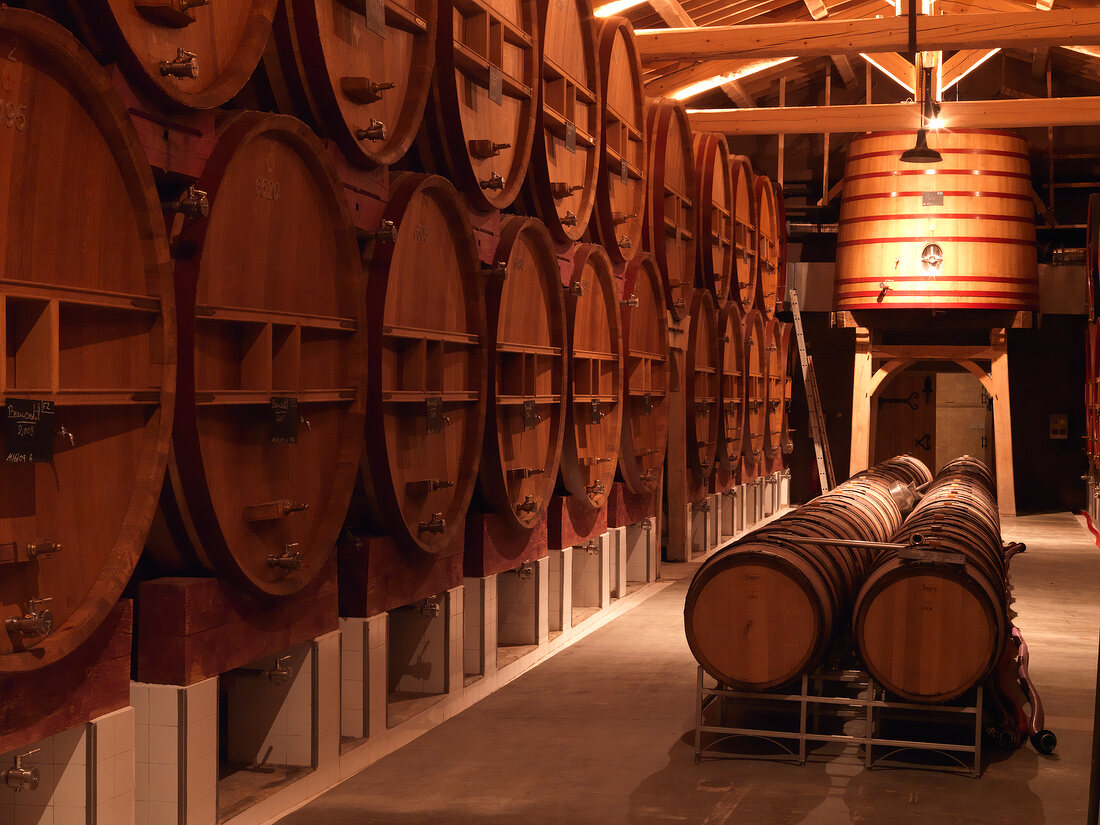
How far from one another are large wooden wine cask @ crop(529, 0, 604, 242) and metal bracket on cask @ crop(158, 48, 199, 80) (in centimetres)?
328

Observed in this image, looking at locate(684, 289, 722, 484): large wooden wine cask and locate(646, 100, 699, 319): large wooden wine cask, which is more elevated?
locate(646, 100, 699, 319): large wooden wine cask

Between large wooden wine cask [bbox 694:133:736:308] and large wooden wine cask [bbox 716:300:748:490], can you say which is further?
large wooden wine cask [bbox 716:300:748:490]

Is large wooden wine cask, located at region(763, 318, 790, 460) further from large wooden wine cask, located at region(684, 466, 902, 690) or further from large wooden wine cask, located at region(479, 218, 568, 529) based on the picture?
large wooden wine cask, located at region(684, 466, 902, 690)

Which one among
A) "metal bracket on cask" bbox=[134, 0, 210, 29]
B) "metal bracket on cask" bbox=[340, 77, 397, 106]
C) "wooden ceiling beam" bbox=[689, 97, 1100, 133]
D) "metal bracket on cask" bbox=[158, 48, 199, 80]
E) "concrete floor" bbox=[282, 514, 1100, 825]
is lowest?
"concrete floor" bbox=[282, 514, 1100, 825]

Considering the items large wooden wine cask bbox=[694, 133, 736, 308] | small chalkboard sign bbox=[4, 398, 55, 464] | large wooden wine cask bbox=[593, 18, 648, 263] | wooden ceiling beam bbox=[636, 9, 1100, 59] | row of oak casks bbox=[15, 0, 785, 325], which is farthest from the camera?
large wooden wine cask bbox=[694, 133, 736, 308]

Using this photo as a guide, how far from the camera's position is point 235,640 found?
3.85 meters

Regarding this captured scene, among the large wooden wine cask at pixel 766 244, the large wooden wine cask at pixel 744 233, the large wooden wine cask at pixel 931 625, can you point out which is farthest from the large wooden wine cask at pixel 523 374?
the large wooden wine cask at pixel 766 244

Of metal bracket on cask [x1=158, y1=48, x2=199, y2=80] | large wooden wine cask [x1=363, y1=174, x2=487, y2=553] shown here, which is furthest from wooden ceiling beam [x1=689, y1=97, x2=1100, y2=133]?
metal bracket on cask [x1=158, y1=48, x2=199, y2=80]

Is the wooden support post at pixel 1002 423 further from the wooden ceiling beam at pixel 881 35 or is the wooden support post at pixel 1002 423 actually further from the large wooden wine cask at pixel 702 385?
the large wooden wine cask at pixel 702 385

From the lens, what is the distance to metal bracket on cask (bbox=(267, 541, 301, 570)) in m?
3.98

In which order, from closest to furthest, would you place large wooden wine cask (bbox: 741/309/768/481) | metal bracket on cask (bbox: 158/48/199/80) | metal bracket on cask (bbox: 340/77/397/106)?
metal bracket on cask (bbox: 158/48/199/80) → metal bracket on cask (bbox: 340/77/397/106) → large wooden wine cask (bbox: 741/309/768/481)

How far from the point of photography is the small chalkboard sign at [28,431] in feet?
8.99

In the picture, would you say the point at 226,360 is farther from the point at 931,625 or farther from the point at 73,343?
the point at 931,625

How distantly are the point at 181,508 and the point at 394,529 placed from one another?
57.0 inches
